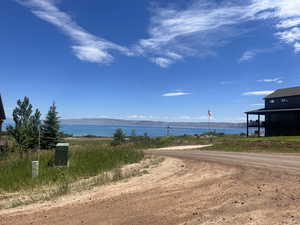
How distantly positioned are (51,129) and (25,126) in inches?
250

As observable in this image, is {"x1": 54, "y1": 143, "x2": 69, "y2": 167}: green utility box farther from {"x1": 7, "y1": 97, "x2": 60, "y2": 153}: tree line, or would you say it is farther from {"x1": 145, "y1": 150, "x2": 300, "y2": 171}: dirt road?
{"x1": 7, "y1": 97, "x2": 60, "y2": 153}: tree line

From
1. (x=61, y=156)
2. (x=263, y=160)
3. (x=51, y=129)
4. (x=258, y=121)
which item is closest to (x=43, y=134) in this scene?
(x=51, y=129)

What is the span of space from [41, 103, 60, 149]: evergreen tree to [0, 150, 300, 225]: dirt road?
70.6ft

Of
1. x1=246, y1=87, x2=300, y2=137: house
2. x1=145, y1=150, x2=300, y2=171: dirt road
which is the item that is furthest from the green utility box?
x1=246, y1=87, x2=300, y2=137: house

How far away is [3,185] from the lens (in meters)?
10.5

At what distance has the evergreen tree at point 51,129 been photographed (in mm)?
28892

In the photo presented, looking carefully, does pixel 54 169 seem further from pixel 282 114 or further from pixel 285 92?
pixel 285 92

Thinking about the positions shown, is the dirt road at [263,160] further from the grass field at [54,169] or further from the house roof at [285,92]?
the house roof at [285,92]

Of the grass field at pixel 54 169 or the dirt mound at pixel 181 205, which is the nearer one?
the dirt mound at pixel 181 205

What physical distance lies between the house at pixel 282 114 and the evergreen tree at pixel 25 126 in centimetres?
2968

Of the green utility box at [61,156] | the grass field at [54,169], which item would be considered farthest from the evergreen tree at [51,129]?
the green utility box at [61,156]

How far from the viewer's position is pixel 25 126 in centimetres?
3391

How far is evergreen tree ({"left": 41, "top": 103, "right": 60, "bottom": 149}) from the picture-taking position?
94.8ft

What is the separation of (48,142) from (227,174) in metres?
22.7
